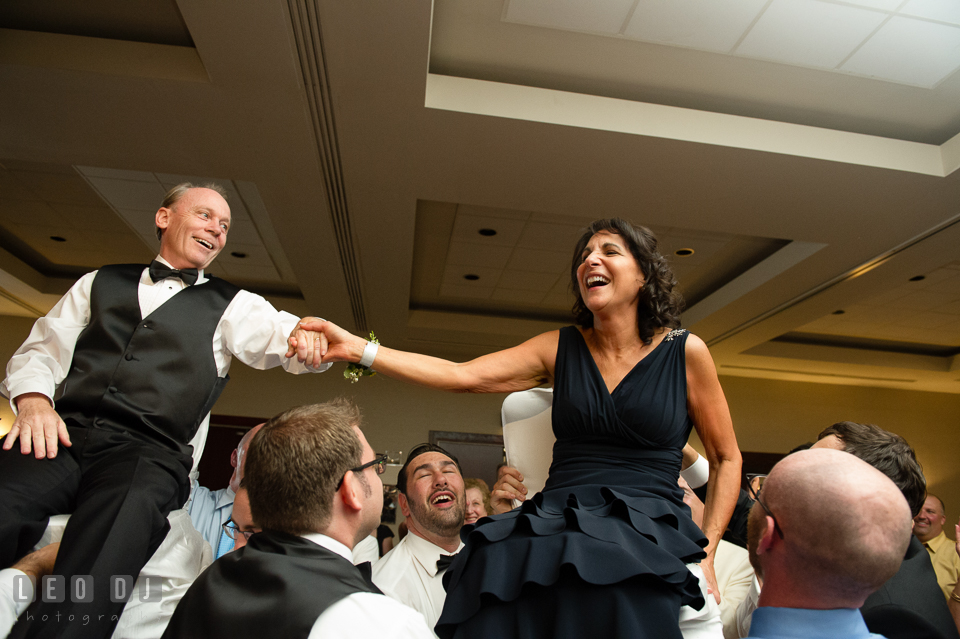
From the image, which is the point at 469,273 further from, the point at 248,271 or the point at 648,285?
the point at 648,285

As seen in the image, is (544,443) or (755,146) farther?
(755,146)

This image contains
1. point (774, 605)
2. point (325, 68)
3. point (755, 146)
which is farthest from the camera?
point (755, 146)

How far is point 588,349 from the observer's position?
2.15 m

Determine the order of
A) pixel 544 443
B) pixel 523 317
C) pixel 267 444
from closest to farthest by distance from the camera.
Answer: pixel 267 444
pixel 544 443
pixel 523 317

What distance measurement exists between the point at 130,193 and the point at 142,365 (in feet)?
17.2

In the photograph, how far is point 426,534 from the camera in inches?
130

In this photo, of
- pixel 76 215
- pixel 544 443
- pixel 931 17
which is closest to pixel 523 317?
pixel 76 215

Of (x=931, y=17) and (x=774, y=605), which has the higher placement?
(x=931, y=17)

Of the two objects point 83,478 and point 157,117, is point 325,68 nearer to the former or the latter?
point 157,117

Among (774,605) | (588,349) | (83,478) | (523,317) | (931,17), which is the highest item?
(931,17)

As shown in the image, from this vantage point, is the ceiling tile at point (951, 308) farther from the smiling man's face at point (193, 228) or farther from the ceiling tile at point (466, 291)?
the smiling man's face at point (193, 228)

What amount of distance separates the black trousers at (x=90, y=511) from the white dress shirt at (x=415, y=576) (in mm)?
1260

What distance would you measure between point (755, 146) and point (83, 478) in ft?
15.6

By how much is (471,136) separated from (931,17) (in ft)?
9.90
